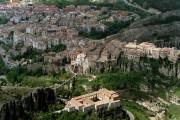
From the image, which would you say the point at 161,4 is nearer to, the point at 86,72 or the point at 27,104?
the point at 86,72

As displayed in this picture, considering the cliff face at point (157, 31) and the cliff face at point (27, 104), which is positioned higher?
the cliff face at point (157, 31)

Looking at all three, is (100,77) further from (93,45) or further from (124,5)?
(124,5)

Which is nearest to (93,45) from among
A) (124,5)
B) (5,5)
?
(124,5)

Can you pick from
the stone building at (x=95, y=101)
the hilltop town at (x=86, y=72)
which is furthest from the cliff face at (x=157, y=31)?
the stone building at (x=95, y=101)

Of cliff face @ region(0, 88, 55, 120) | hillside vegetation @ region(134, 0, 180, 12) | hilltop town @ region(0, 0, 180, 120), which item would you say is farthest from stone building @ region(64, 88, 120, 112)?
hillside vegetation @ region(134, 0, 180, 12)

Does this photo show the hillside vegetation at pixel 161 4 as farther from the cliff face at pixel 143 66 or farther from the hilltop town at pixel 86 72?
the cliff face at pixel 143 66

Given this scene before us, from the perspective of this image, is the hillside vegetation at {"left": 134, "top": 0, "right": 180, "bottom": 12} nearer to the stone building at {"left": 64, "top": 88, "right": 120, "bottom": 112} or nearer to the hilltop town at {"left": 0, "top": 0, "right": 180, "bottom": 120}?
the hilltop town at {"left": 0, "top": 0, "right": 180, "bottom": 120}

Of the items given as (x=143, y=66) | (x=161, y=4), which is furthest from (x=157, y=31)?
(x=161, y=4)
